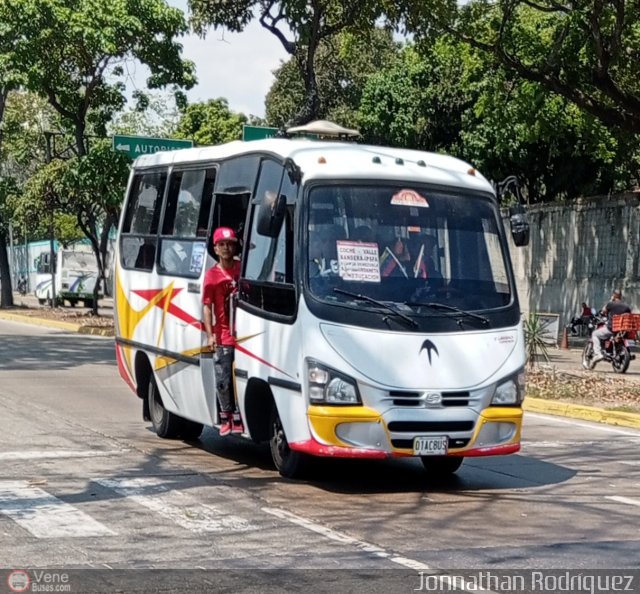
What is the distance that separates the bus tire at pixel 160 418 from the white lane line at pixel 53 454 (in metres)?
1.14

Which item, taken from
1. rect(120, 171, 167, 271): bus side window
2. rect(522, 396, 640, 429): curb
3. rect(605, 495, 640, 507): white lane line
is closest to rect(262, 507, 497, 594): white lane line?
rect(605, 495, 640, 507): white lane line

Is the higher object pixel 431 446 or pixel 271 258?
→ pixel 271 258

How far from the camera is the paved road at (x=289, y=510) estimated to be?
25.2 feet

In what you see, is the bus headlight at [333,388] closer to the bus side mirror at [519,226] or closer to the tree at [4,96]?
the bus side mirror at [519,226]

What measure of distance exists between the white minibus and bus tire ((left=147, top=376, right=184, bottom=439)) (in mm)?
1249

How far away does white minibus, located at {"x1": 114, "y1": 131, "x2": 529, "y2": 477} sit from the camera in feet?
32.8

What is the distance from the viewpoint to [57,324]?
36.9 m

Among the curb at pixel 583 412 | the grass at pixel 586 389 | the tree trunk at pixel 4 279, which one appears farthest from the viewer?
the tree trunk at pixel 4 279

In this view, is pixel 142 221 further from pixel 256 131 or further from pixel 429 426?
pixel 256 131

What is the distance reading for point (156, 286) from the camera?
13211mm

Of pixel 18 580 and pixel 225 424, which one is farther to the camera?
pixel 225 424

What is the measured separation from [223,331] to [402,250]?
1.87 meters

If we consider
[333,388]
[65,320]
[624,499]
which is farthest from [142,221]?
[65,320]

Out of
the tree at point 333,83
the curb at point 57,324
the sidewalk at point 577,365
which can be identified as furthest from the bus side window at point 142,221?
the tree at point 333,83
